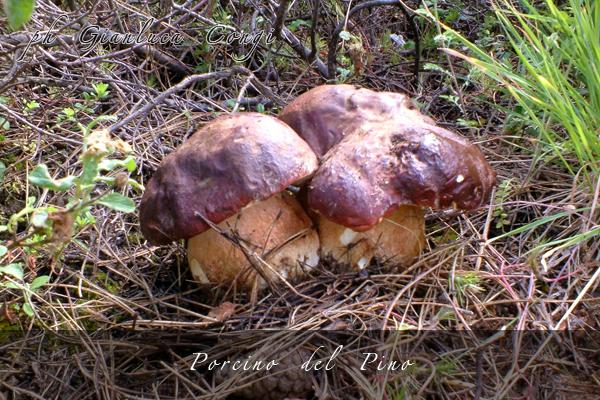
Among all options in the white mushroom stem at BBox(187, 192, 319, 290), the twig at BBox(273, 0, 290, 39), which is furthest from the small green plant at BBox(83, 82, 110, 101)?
the white mushroom stem at BBox(187, 192, 319, 290)

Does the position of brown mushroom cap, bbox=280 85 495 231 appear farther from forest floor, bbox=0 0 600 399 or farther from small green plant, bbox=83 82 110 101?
small green plant, bbox=83 82 110 101

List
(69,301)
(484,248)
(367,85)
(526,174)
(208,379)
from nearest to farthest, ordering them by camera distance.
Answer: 1. (208,379)
2. (69,301)
3. (484,248)
4. (526,174)
5. (367,85)

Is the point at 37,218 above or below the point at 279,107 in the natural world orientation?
above

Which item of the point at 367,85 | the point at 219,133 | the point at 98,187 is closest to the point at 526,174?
the point at 367,85

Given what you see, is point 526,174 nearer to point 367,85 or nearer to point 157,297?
point 367,85

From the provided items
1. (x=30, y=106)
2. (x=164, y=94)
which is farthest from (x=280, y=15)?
(x=30, y=106)

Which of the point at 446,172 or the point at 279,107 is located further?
the point at 279,107

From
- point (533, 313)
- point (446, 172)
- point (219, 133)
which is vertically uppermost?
point (219, 133)
